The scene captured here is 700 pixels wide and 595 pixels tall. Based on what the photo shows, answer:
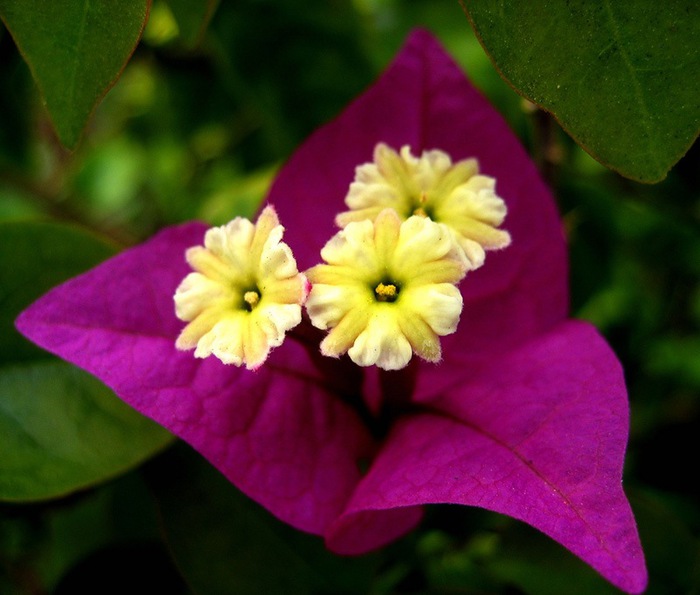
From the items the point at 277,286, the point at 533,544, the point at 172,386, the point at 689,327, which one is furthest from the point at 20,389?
the point at 689,327

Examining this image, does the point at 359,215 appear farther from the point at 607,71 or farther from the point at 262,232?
the point at 607,71

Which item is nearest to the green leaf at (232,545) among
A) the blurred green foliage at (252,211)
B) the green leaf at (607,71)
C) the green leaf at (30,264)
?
the blurred green foliage at (252,211)

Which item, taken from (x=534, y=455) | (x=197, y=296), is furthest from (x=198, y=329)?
(x=534, y=455)

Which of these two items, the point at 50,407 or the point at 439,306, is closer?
the point at 439,306

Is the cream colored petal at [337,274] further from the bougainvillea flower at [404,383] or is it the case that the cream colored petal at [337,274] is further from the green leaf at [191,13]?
the green leaf at [191,13]

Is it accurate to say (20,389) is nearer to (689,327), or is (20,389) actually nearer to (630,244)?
(630,244)

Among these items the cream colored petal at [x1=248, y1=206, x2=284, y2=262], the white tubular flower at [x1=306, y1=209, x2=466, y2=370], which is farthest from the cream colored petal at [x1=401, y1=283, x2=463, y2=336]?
the cream colored petal at [x1=248, y1=206, x2=284, y2=262]
